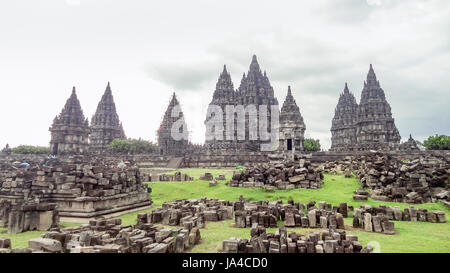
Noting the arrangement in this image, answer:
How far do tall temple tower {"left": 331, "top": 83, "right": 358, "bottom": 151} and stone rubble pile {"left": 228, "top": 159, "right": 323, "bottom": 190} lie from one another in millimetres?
49183

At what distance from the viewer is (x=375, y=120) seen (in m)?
50.1

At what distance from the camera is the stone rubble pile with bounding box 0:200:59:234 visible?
7.63 m

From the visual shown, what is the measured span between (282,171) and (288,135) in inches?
1143

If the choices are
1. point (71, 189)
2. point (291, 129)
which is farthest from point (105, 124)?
point (71, 189)

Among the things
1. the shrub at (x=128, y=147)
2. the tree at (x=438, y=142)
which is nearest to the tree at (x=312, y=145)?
the tree at (x=438, y=142)

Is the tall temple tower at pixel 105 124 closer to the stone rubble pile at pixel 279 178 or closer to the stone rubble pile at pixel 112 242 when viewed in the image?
the stone rubble pile at pixel 279 178

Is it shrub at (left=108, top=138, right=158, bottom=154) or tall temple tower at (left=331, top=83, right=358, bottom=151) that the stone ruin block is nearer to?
shrub at (left=108, top=138, right=158, bottom=154)

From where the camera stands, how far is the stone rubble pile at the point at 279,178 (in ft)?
49.3

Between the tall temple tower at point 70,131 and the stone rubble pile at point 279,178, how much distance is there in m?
40.7

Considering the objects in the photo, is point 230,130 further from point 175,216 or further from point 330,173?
point 175,216

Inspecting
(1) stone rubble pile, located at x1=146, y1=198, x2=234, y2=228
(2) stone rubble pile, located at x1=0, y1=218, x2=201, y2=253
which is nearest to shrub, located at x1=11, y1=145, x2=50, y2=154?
(1) stone rubble pile, located at x1=146, y1=198, x2=234, y2=228

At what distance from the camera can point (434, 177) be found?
13.6 m

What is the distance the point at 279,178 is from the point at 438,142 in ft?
143
